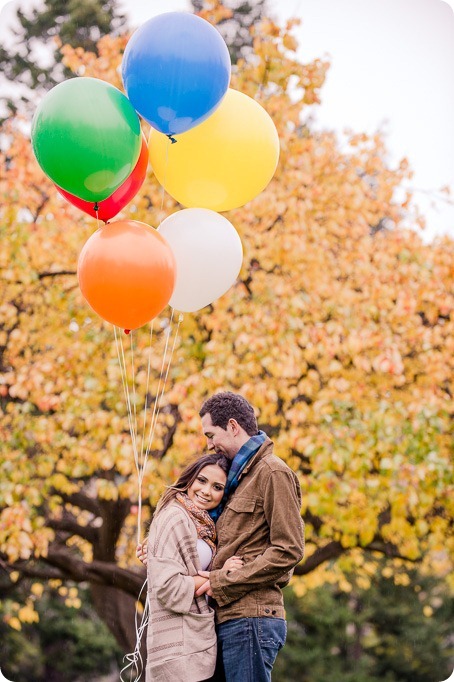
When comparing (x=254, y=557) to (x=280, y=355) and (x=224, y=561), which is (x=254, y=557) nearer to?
(x=224, y=561)

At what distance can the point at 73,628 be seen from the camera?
1230 centimetres

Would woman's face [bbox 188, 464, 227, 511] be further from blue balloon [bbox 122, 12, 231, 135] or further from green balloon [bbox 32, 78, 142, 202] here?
blue balloon [bbox 122, 12, 231, 135]

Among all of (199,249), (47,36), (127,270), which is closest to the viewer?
(127,270)

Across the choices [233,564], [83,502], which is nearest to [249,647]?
[233,564]

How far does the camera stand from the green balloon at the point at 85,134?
2770 mm

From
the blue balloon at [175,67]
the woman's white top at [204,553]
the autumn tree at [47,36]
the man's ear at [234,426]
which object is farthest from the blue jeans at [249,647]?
the autumn tree at [47,36]

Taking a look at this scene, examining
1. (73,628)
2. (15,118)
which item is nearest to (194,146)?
(15,118)

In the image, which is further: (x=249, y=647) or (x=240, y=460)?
(x=240, y=460)

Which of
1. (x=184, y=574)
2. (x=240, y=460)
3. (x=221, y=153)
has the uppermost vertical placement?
(x=221, y=153)

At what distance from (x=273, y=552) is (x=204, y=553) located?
0.92ft

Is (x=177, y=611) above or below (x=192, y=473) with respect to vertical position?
below

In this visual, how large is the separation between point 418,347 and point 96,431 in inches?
108

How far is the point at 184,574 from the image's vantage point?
2639 millimetres

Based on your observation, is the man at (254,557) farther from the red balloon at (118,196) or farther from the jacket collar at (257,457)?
the red balloon at (118,196)
